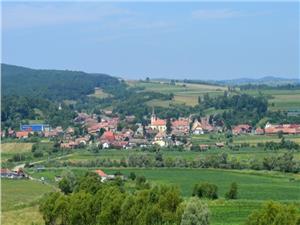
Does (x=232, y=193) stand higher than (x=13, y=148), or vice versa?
(x=232, y=193)

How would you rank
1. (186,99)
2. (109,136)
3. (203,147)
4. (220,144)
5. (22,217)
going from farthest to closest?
(186,99), (109,136), (220,144), (203,147), (22,217)

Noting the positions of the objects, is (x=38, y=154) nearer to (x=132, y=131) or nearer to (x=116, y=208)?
(x=132, y=131)

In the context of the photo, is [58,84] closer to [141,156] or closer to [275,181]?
[141,156]

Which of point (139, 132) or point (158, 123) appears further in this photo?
→ point (158, 123)

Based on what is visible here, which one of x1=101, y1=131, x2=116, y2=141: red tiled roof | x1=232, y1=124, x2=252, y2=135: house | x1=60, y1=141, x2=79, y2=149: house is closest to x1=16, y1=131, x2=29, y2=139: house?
x1=60, y1=141, x2=79, y2=149: house

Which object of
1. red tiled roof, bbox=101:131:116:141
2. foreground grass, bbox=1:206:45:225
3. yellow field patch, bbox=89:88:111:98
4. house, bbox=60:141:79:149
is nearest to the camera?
foreground grass, bbox=1:206:45:225

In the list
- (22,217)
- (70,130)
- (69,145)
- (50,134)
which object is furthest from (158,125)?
(22,217)

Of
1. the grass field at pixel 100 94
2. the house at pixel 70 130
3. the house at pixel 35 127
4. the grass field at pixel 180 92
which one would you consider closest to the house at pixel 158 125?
the house at pixel 70 130

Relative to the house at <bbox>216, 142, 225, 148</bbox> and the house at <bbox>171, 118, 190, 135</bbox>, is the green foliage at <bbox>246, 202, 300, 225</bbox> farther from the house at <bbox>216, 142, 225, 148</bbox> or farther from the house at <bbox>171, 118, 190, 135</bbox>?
the house at <bbox>171, 118, 190, 135</bbox>
